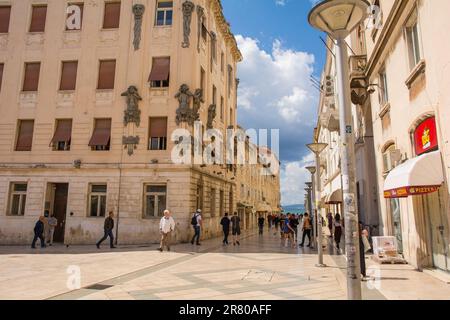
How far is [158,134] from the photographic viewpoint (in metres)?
20.4

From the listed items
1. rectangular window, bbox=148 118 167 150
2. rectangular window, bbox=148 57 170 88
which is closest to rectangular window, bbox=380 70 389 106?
rectangular window, bbox=148 118 167 150

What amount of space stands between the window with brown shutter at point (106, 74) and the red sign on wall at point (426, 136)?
1765 cm

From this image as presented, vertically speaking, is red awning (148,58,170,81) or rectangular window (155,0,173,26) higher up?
rectangular window (155,0,173,26)

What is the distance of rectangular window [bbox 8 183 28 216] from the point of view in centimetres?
2041

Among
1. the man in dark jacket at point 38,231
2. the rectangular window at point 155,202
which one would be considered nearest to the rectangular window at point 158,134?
the rectangular window at point 155,202

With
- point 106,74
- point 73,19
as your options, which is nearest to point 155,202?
point 106,74

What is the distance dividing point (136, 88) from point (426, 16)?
629 inches

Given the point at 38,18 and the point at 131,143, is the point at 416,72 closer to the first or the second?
the point at 131,143

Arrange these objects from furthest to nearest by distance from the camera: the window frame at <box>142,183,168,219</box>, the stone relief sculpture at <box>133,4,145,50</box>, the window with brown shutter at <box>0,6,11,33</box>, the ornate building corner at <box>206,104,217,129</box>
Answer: the ornate building corner at <box>206,104,217,129</box> < the window with brown shutter at <box>0,6,11,33</box> < the stone relief sculpture at <box>133,4,145,50</box> < the window frame at <box>142,183,168,219</box>

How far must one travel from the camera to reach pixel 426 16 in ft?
29.3

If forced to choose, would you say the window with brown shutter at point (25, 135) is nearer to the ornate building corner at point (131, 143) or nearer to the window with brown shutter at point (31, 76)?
the window with brown shutter at point (31, 76)

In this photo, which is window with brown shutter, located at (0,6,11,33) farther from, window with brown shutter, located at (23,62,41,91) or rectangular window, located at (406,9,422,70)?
rectangular window, located at (406,9,422,70)

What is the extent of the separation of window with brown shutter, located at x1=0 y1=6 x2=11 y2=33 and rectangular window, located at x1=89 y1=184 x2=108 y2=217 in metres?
12.8
